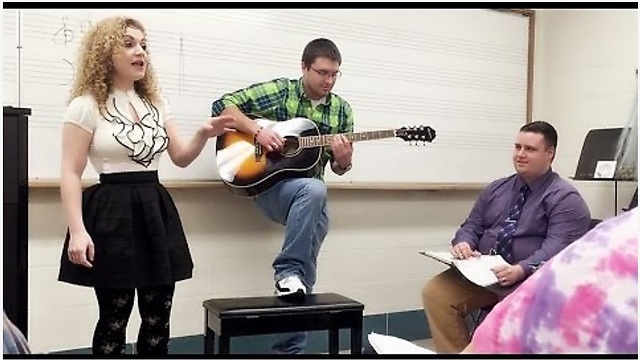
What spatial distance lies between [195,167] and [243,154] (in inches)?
6.6

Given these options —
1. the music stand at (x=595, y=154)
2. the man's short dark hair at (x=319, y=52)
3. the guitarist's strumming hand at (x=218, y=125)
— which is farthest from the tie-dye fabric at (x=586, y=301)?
the music stand at (x=595, y=154)

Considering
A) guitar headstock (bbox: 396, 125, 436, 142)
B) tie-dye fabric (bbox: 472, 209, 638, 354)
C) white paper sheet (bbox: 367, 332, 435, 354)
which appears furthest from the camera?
guitar headstock (bbox: 396, 125, 436, 142)

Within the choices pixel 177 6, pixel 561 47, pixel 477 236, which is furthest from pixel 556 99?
pixel 177 6

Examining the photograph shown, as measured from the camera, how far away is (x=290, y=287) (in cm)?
163

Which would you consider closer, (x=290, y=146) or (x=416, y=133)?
(x=290, y=146)

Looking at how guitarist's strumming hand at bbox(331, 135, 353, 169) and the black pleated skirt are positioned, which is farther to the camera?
guitarist's strumming hand at bbox(331, 135, 353, 169)

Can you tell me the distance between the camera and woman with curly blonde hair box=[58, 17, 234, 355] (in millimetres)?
1300

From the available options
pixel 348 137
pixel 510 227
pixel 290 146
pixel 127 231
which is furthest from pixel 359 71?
pixel 127 231

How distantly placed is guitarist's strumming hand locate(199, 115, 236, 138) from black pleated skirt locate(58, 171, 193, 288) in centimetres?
21

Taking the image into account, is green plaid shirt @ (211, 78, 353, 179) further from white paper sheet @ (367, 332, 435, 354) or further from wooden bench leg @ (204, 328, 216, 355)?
white paper sheet @ (367, 332, 435, 354)

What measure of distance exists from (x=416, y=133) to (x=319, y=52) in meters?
0.41

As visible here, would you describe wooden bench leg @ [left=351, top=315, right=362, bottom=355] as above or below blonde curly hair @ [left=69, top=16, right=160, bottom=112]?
below

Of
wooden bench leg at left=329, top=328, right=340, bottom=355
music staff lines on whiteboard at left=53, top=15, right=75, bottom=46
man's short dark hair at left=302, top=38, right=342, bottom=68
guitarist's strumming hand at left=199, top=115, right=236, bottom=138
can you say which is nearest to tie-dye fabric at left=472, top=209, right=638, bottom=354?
wooden bench leg at left=329, top=328, right=340, bottom=355

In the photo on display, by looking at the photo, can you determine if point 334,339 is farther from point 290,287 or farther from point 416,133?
point 416,133
